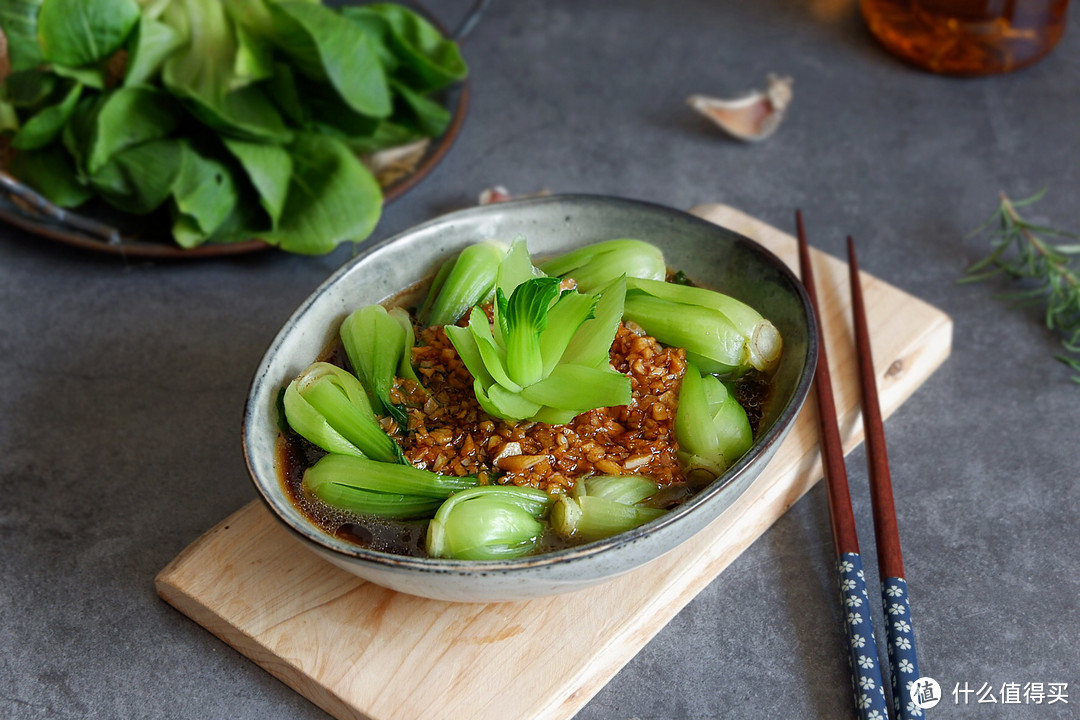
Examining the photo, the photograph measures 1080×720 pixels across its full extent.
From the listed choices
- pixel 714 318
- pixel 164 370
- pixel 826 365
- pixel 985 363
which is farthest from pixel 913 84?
pixel 164 370

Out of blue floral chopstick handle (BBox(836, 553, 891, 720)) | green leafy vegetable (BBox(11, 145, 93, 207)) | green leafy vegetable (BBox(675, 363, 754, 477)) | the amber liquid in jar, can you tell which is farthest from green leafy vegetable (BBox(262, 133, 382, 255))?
the amber liquid in jar

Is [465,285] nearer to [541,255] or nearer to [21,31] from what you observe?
[541,255]

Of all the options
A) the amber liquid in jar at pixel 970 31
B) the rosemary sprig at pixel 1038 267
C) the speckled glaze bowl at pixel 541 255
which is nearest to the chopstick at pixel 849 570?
the speckled glaze bowl at pixel 541 255

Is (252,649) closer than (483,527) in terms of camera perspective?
No

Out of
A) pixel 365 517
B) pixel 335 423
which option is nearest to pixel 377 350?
pixel 335 423

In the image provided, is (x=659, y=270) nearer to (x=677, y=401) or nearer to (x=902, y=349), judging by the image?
(x=677, y=401)

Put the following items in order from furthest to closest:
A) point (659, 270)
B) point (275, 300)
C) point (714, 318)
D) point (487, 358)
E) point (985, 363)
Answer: point (275, 300) → point (985, 363) → point (659, 270) → point (714, 318) → point (487, 358)
